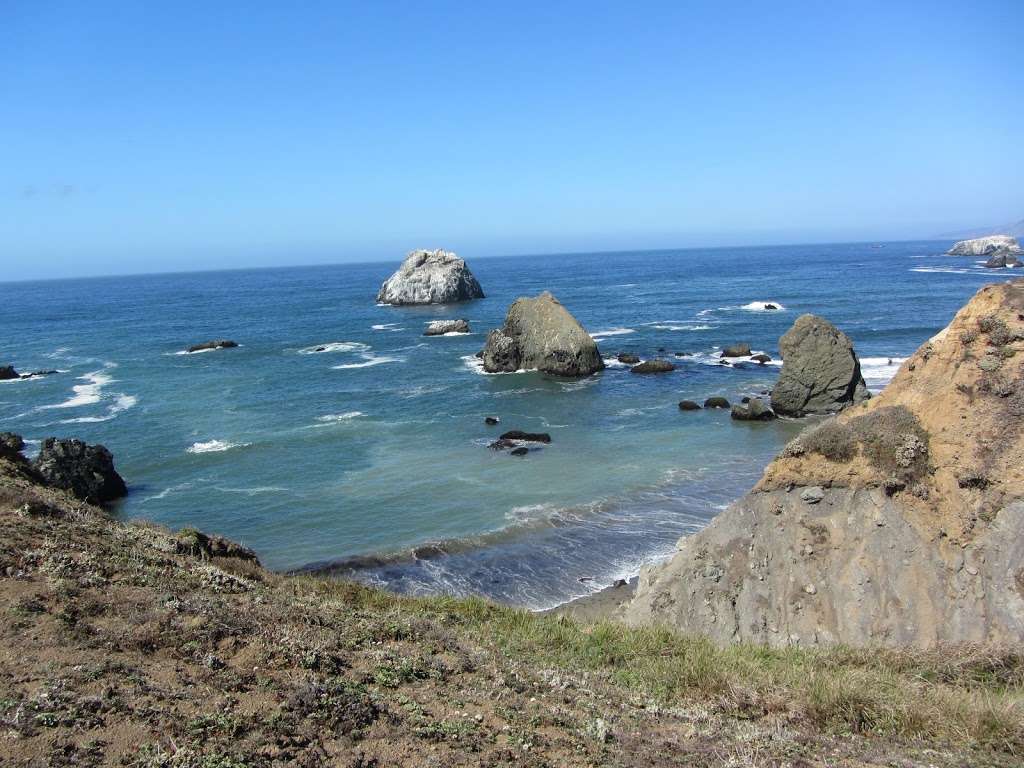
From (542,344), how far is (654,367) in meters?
9.53

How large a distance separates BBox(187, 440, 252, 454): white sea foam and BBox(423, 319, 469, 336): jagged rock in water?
1630 inches

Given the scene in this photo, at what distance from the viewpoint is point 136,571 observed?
1155 cm

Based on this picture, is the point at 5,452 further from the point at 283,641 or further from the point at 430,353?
the point at 430,353

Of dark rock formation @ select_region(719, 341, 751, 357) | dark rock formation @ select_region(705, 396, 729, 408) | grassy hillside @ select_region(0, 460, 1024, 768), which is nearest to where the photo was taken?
grassy hillside @ select_region(0, 460, 1024, 768)

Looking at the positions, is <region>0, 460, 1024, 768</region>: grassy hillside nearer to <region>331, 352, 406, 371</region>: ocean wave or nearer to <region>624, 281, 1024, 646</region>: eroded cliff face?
<region>624, 281, 1024, 646</region>: eroded cliff face

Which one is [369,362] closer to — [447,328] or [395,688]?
[447,328]

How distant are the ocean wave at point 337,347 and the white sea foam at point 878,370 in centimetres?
4673

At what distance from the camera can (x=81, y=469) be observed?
31562 mm

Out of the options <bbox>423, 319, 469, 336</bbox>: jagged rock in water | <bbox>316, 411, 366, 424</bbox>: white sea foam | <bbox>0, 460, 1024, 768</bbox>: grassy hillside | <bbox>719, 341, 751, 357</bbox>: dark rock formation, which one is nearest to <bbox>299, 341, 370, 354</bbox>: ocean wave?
<bbox>423, 319, 469, 336</bbox>: jagged rock in water

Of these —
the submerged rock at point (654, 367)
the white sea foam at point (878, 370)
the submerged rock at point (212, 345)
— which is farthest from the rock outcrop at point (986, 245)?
the submerged rock at point (212, 345)

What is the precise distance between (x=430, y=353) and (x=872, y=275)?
105 m

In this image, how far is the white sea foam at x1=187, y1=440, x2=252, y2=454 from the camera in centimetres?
3806

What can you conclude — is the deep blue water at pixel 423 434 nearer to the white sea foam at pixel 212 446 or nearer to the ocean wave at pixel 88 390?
the white sea foam at pixel 212 446

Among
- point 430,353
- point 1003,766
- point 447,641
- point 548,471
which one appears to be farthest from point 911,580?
point 430,353
